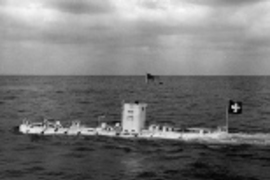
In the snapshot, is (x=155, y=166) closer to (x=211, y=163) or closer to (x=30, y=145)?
(x=211, y=163)

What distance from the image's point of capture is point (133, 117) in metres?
56.0

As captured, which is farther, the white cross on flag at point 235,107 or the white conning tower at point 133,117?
the white conning tower at point 133,117

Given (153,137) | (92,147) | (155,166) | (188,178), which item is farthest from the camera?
(153,137)

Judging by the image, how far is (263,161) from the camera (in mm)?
44375

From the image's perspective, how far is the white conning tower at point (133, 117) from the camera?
183 ft

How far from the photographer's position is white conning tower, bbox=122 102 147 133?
55719 mm

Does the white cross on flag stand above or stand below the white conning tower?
above

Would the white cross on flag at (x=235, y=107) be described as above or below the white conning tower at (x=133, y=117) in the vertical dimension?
above

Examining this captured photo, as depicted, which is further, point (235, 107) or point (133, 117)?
point (133, 117)

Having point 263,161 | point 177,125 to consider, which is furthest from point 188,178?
point 177,125

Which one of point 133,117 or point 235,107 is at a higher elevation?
point 235,107

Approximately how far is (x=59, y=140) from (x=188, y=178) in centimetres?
2396

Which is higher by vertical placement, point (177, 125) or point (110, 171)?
point (177, 125)

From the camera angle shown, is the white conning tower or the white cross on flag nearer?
the white cross on flag
